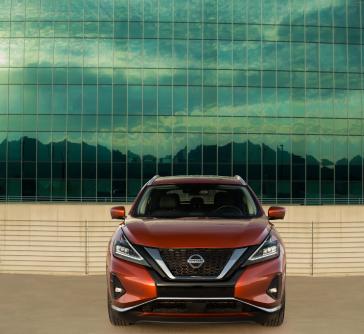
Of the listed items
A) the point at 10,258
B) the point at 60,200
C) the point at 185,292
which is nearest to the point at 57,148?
the point at 60,200

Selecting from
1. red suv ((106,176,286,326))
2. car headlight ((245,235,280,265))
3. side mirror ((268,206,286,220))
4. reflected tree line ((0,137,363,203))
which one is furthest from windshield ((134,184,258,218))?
reflected tree line ((0,137,363,203))

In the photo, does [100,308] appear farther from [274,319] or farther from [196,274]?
[274,319]

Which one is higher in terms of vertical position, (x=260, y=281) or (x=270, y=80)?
(x=270, y=80)

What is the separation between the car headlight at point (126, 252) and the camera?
6611mm

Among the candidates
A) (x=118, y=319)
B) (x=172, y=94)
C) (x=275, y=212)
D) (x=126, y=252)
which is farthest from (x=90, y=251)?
(x=172, y=94)

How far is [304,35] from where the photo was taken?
48.6 metres

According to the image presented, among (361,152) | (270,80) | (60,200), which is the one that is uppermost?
(270,80)

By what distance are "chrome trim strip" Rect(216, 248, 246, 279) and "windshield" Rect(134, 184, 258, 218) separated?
134 cm

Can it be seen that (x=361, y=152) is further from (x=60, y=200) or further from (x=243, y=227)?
(x=243, y=227)

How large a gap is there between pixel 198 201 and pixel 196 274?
1976 mm

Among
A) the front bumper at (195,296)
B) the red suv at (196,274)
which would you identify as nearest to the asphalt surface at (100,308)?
the red suv at (196,274)

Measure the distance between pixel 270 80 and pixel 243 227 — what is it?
139 ft

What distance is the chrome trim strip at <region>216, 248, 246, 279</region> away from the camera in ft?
21.2

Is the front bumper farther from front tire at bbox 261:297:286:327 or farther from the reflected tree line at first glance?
the reflected tree line
